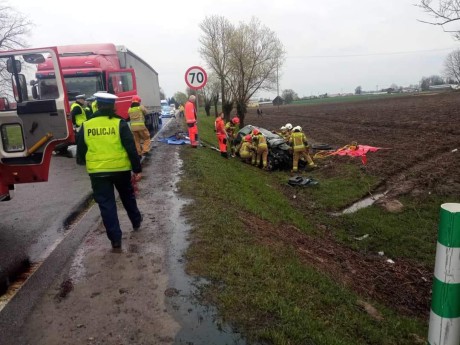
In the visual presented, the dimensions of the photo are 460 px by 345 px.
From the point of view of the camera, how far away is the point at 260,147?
13328 mm

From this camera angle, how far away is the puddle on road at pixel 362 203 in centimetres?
949

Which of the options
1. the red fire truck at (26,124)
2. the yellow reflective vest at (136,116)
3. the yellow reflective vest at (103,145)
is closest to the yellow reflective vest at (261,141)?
the yellow reflective vest at (136,116)

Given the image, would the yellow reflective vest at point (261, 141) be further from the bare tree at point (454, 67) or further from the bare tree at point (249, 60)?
the bare tree at point (454, 67)

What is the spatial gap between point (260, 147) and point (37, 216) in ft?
26.1

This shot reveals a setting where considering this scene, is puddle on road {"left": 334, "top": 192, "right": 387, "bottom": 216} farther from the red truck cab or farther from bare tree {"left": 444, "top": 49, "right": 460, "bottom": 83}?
bare tree {"left": 444, "top": 49, "right": 460, "bottom": 83}

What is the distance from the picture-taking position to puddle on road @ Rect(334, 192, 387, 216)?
949cm

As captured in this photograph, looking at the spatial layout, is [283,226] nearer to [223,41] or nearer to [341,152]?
[341,152]

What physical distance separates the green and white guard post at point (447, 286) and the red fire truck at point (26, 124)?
4967 mm

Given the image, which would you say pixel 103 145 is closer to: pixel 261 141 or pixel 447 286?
pixel 447 286

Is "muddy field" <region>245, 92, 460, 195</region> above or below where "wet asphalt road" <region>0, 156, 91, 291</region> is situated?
below

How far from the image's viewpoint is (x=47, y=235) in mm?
5848

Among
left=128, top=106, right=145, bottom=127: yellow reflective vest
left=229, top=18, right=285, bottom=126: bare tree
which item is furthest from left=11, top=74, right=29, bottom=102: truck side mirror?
left=229, top=18, right=285, bottom=126: bare tree

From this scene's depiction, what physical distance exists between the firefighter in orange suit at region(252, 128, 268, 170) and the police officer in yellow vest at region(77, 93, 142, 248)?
8834mm

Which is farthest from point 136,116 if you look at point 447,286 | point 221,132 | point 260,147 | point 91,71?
point 447,286
